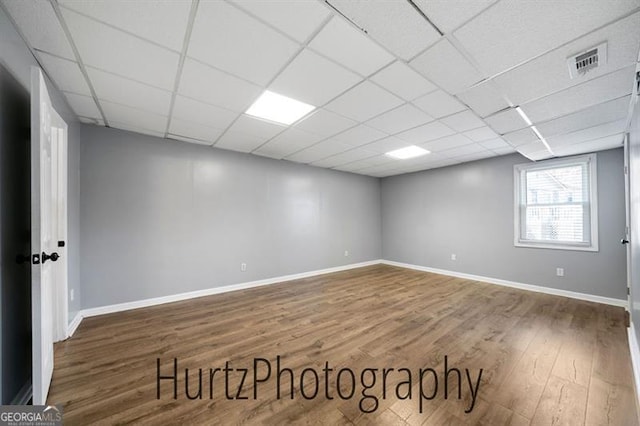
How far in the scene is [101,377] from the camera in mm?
1896

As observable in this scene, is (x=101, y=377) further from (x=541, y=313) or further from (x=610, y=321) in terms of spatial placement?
(x=610, y=321)

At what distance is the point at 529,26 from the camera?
146 centimetres

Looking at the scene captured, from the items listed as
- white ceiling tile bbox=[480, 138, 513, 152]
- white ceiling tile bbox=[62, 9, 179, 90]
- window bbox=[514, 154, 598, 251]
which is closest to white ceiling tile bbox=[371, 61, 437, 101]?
white ceiling tile bbox=[62, 9, 179, 90]

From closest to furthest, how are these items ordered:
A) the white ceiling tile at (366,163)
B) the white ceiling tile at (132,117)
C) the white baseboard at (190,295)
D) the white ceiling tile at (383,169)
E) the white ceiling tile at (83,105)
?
the white ceiling tile at (83,105) < the white ceiling tile at (132,117) < the white baseboard at (190,295) < the white ceiling tile at (366,163) < the white ceiling tile at (383,169)

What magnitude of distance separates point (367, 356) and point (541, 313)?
109 inches

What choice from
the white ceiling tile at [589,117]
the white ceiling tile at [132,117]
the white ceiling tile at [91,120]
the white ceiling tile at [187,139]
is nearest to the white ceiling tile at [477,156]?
the white ceiling tile at [589,117]

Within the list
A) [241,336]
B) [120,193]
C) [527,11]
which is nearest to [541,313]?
[527,11]

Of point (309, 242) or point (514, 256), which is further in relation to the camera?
point (309, 242)

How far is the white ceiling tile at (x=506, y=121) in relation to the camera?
2.62m

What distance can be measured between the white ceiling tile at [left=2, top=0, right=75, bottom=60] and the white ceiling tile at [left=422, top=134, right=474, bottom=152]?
4110mm

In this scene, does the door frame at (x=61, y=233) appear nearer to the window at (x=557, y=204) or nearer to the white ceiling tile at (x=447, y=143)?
the white ceiling tile at (x=447, y=143)

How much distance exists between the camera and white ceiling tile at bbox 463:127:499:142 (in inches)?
129

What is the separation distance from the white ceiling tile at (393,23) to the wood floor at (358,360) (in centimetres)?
247

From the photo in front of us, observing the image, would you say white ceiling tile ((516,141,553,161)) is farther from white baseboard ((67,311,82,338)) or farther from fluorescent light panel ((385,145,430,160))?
white baseboard ((67,311,82,338))
